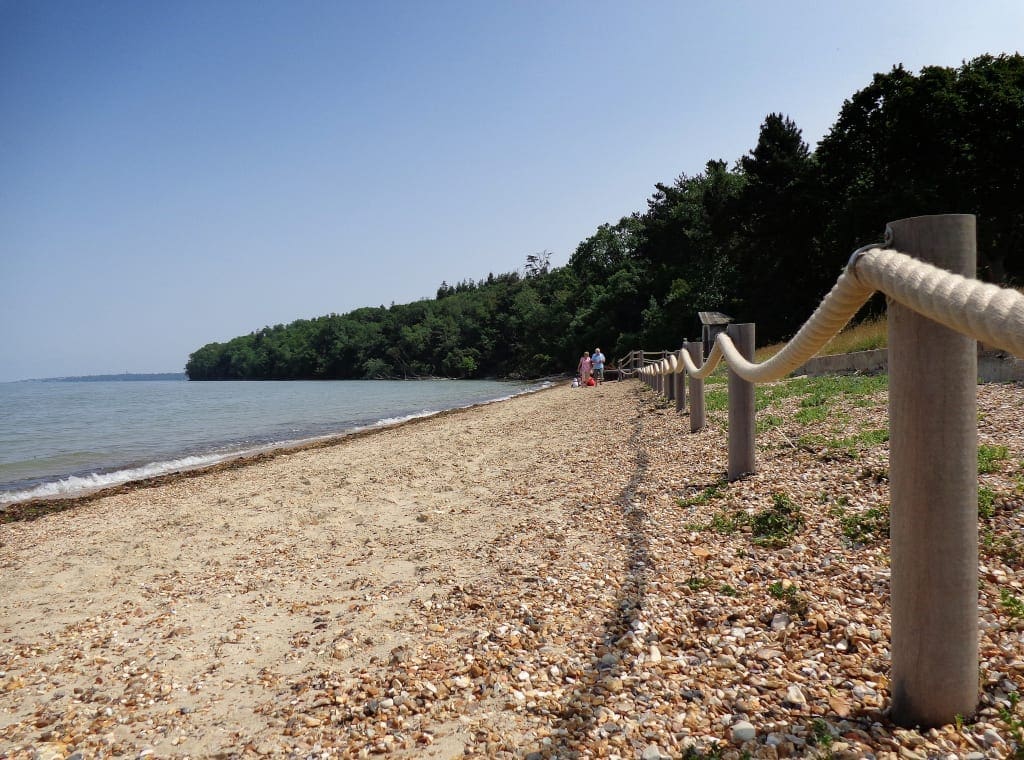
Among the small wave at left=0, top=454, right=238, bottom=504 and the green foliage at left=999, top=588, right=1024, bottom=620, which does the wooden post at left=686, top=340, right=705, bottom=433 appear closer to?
the green foliage at left=999, top=588, right=1024, bottom=620

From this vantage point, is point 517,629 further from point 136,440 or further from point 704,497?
point 136,440

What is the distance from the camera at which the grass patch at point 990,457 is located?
4.27 meters

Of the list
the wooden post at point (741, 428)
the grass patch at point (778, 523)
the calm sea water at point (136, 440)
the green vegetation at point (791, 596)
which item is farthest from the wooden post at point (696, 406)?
the calm sea water at point (136, 440)

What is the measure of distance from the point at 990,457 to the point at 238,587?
582 centimetres

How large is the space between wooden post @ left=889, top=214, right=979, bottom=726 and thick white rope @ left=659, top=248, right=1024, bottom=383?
0.15 meters

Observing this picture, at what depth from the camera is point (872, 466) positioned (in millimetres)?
4648

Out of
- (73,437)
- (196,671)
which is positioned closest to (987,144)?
(196,671)

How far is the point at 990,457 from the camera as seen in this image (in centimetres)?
446

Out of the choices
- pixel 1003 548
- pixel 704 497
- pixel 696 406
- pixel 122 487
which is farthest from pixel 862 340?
pixel 122 487

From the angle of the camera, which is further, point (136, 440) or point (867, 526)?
point (136, 440)

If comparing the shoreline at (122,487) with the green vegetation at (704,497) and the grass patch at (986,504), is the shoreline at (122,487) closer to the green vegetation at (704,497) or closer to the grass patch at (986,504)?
the green vegetation at (704,497)

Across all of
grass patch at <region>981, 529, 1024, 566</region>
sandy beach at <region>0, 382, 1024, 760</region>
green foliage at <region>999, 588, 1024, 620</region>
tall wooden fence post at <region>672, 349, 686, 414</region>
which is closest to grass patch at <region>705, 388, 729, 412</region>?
tall wooden fence post at <region>672, 349, 686, 414</region>

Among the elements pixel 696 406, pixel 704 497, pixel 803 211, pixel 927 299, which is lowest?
pixel 704 497

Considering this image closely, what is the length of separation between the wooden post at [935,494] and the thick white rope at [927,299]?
152mm
